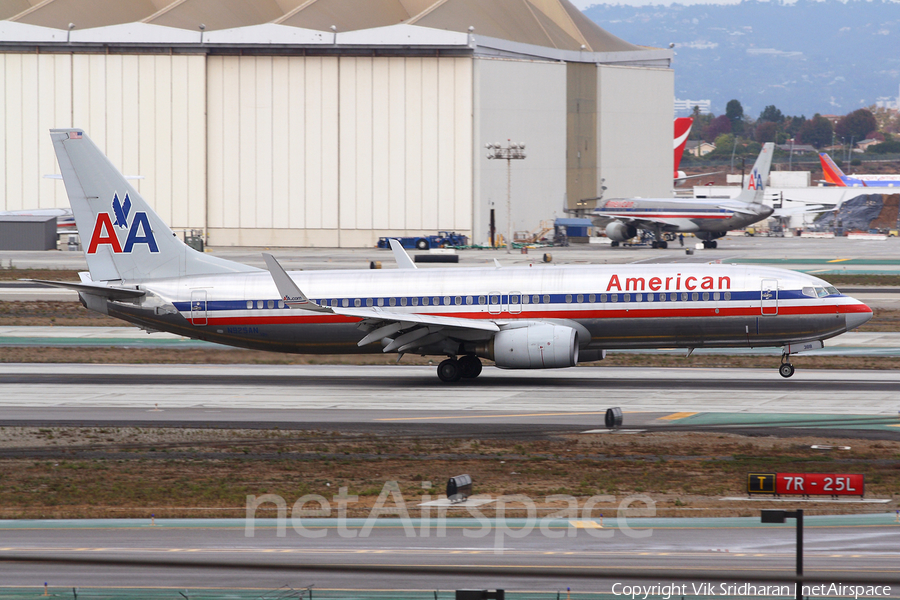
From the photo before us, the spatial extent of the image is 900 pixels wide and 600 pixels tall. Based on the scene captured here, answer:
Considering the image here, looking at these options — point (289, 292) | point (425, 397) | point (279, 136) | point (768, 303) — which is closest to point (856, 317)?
point (768, 303)

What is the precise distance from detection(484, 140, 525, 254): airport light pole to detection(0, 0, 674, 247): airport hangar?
42.5 inches

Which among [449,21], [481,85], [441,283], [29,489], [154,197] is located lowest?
[29,489]

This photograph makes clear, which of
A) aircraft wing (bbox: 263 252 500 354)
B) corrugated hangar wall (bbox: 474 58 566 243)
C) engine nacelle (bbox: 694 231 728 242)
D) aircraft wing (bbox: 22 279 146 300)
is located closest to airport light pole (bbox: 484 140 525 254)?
corrugated hangar wall (bbox: 474 58 566 243)

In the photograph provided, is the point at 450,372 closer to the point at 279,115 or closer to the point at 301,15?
the point at 279,115

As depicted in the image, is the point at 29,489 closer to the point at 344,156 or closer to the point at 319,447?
the point at 319,447

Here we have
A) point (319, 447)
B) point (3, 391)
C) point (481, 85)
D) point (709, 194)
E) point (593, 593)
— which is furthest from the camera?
point (709, 194)

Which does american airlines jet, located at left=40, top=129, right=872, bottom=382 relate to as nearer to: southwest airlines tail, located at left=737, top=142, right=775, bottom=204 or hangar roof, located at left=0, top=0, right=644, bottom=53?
southwest airlines tail, located at left=737, top=142, right=775, bottom=204

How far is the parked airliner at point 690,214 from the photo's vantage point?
111m

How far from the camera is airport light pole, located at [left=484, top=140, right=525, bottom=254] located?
364 ft

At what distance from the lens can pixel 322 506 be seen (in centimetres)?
2008

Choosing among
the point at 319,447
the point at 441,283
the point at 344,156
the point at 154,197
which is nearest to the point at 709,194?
the point at 344,156

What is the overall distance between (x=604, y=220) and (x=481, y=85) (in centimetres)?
2089

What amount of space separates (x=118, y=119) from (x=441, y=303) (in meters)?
93.0

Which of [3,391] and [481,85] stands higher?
[481,85]
